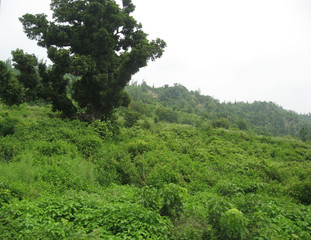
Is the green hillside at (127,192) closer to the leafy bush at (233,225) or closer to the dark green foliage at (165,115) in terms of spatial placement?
the leafy bush at (233,225)

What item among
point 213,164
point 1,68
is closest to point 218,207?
point 213,164

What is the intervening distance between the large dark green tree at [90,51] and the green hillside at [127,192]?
2.12 metres

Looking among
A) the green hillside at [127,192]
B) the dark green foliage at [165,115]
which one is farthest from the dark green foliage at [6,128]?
the dark green foliage at [165,115]

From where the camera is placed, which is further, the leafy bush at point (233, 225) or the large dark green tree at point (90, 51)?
the large dark green tree at point (90, 51)

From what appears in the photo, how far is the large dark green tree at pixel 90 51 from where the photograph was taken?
13.8 meters

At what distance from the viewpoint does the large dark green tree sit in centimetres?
1377

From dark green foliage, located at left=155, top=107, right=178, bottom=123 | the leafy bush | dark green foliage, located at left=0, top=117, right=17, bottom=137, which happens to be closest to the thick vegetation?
dark green foliage, located at left=0, top=117, right=17, bottom=137

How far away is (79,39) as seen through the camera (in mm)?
14828

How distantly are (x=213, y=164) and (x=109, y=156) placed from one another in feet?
17.5

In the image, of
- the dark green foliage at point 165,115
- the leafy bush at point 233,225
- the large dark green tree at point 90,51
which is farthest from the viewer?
the dark green foliage at point 165,115

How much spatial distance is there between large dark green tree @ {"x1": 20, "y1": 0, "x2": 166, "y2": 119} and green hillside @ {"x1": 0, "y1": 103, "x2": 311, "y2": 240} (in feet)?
6.96

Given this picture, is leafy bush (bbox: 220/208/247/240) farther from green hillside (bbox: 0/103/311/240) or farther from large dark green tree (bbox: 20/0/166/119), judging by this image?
large dark green tree (bbox: 20/0/166/119)

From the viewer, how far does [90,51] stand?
14.8 m

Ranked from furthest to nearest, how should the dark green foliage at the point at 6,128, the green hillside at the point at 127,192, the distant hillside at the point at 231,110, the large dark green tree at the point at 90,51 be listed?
the distant hillside at the point at 231,110 < the large dark green tree at the point at 90,51 < the dark green foliage at the point at 6,128 < the green hillside at the point at 127,192
